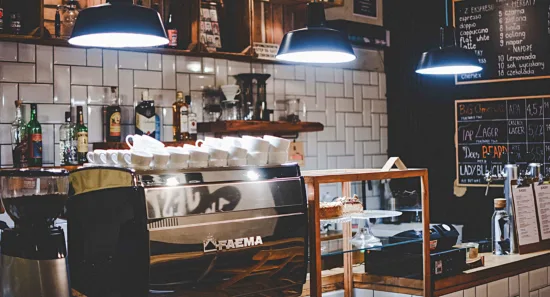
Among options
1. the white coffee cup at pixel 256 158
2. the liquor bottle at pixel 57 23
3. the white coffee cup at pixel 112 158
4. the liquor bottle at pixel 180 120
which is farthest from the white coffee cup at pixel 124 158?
the liquor bottle at pixel 180 120

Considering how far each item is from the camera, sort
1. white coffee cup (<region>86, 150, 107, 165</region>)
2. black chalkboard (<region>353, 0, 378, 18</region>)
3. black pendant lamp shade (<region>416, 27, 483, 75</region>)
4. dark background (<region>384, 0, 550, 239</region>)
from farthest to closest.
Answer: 1. black chalkboard (<region>353, 0, 378, 18</region>)
2. dark background (<region>384, 0, 550, 239</region>)
3. black pendant lamp shade (<region>416, 27, 483, 75</region>)
4. white coffee cup (<region>86, 150, 107, 165</region>)

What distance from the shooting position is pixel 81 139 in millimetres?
3773

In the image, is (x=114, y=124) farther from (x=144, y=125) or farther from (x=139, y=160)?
(x=139, y=160)

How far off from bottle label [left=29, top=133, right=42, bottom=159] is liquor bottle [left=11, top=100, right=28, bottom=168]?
0.11 ft

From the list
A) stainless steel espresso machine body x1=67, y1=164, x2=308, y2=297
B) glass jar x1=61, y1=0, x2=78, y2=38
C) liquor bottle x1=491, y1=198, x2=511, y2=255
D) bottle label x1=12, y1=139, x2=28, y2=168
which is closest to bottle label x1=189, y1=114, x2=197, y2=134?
glass jar x1=61, y1=0, x2=78, y2=38

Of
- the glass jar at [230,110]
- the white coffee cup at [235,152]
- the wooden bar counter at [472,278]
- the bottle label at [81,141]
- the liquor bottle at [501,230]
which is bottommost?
the wooden bar counter at [472,278]

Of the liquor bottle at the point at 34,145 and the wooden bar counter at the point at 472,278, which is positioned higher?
the liquor bottle at the point at 34,145

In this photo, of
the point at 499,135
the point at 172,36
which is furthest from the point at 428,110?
→ the point at 172,36

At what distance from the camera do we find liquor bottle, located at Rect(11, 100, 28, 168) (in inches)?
143

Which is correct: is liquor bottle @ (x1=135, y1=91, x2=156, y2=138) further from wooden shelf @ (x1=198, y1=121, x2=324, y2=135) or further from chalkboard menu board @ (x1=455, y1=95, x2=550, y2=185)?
chalkboard menu board @ (x1=455, y1=95, x2=550, y2=185)

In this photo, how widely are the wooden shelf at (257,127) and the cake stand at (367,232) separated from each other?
1520mm

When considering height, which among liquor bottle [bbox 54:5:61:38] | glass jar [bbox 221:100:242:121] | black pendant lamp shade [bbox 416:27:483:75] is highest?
liquor bottle [bbox 54:5:61:38]

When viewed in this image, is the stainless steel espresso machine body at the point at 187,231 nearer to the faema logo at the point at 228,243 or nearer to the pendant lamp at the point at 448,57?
the faema logo at the point at 228,243

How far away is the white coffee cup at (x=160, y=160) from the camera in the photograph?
2035 mm
